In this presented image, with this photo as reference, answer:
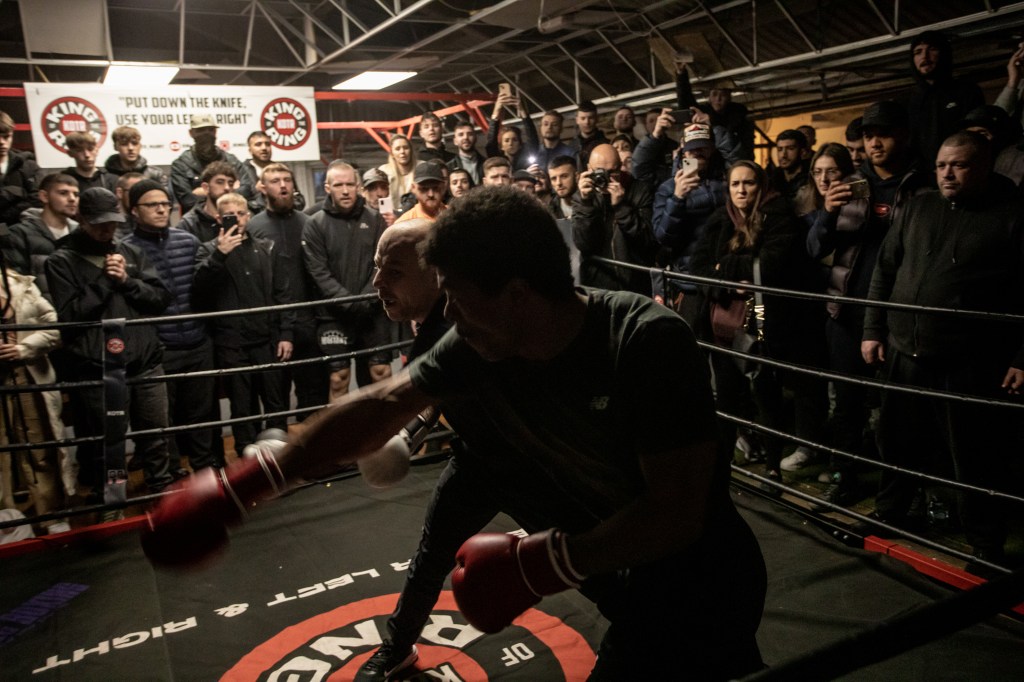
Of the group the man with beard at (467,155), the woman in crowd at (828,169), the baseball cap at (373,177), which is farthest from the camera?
the man with beard at (467,155)

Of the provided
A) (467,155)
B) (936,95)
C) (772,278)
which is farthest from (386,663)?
(467,155)

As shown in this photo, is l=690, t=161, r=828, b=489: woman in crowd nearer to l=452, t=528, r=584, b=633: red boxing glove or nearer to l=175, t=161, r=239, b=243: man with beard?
l=452, t=528, r=584, b=633: red boxing glove

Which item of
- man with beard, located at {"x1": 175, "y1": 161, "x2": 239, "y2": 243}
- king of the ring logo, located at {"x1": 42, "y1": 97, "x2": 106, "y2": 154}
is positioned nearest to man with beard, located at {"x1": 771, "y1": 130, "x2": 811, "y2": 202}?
man with beard, located at {"x1": 175, "y1": 161, "x2": 239, "y2": 243}

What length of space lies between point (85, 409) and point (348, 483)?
1.65 metres

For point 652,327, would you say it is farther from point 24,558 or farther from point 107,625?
point 24,558

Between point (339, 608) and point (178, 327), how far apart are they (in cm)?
227

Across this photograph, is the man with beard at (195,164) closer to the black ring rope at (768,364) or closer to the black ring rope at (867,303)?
the black ring rope at (768,364)

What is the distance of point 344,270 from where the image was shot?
16.1 feet

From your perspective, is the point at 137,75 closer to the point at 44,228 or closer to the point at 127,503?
the point at 44,228

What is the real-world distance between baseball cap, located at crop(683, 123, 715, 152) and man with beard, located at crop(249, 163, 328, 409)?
252 centimetres

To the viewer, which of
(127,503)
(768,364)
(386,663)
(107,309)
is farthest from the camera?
(107,309)

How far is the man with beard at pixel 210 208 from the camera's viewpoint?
4.89m

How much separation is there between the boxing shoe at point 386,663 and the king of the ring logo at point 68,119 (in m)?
6.75

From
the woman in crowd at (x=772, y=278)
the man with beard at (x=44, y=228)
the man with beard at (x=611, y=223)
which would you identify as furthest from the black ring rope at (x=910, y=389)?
the man with beard at (x=44, y=228)
